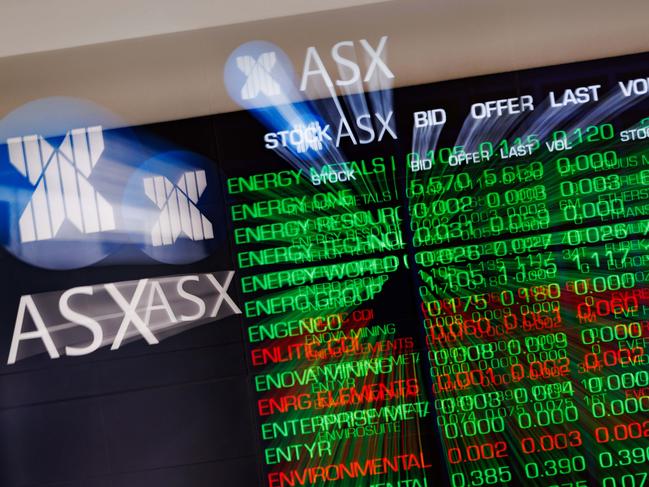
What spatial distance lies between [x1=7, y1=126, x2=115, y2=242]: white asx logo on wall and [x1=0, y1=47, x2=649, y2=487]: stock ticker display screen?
0.05 ft

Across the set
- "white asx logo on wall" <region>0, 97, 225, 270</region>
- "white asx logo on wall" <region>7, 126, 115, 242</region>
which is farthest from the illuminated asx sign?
"white asx logo on wall" <region>7, 126, 115, 242</region>

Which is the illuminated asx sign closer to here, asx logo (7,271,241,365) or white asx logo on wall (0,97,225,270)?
white asx logo on wall (0,97,225,270)

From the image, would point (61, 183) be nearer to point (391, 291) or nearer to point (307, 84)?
point (307, 84)

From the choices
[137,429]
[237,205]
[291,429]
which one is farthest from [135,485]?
[237,205]

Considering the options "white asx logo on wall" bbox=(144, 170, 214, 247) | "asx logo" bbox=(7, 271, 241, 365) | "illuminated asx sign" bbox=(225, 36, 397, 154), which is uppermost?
"illuminated asx sign" bbox=(225, 36, 397, 154)

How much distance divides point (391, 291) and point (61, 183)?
1283 millimetres

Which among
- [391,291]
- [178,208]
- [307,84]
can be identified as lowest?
[391,291]

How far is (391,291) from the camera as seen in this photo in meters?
2.00

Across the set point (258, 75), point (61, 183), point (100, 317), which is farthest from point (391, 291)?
point (61, 183)

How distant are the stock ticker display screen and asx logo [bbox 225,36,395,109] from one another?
2.7 inches

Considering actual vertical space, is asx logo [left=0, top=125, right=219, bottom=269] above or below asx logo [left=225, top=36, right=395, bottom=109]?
below

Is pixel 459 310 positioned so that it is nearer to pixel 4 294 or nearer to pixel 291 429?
pixel 291 429

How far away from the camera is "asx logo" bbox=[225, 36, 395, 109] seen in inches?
78.4

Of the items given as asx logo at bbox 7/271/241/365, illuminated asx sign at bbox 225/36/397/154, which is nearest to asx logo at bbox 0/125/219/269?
asx logo at bbox 7/271/241/365
